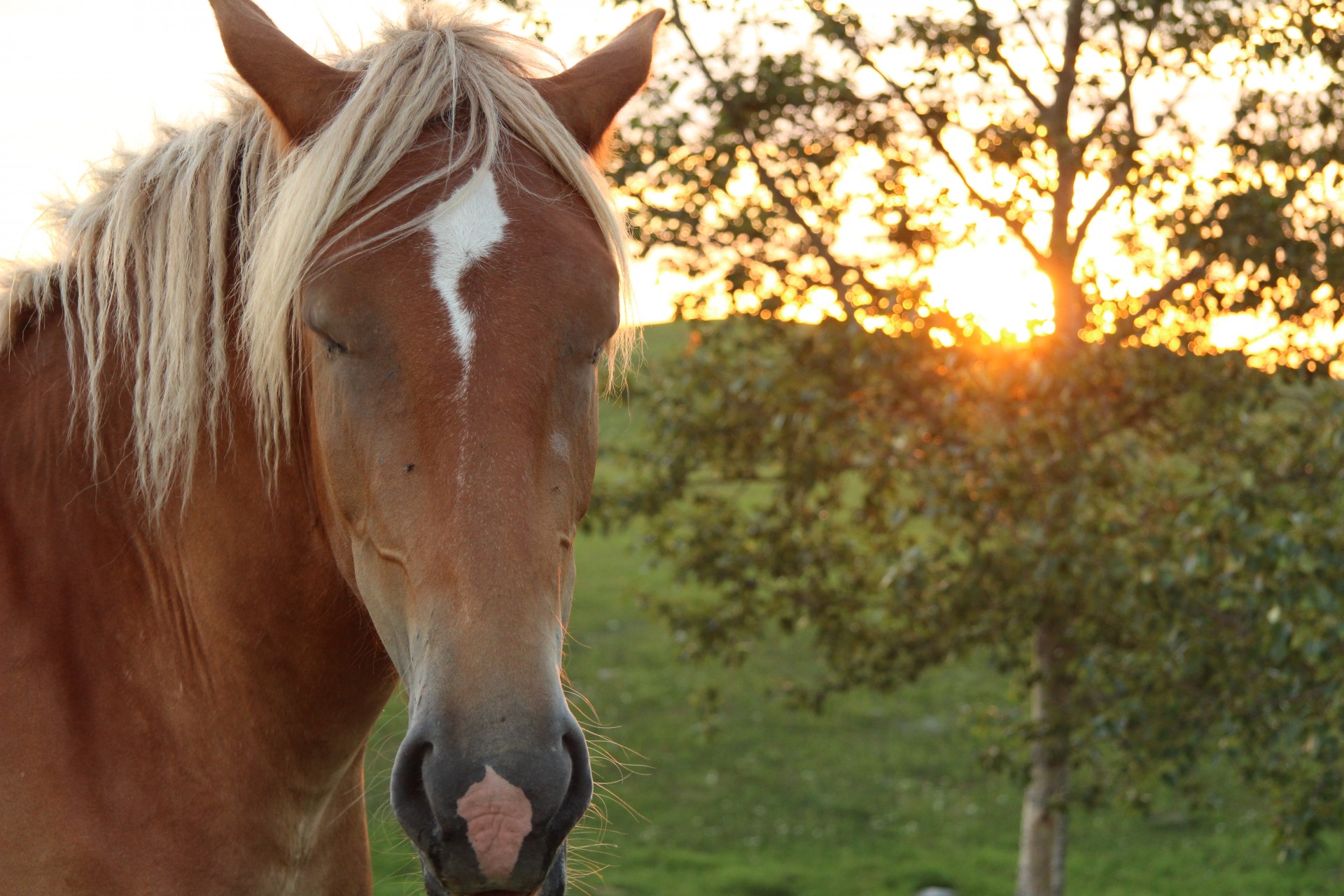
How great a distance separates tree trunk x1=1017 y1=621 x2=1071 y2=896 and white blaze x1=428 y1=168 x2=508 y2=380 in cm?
453

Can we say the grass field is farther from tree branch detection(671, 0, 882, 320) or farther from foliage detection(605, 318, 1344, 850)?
tree branch detection(671, 0, 882, 320)

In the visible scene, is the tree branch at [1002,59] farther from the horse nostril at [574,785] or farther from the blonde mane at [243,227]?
the horse nostril at [574,785]

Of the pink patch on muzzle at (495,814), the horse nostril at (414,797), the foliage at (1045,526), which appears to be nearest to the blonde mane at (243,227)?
the horse nostril at (414,797)

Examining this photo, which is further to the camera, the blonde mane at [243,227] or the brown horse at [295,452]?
the blonde mane at [243,227]

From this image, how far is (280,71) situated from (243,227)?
0.30 metres

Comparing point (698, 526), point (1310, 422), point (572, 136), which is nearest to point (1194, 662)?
point (1310, 422)

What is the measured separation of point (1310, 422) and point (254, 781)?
4.85 m

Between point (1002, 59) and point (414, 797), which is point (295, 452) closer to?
point (414, 797)

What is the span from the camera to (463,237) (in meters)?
1.83

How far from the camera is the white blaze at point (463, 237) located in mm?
1755

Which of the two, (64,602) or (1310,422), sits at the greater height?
(1310,422)

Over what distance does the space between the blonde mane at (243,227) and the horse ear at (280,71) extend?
6cm

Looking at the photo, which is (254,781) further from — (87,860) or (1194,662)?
(1194,662)

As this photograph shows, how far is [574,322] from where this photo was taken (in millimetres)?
1849
